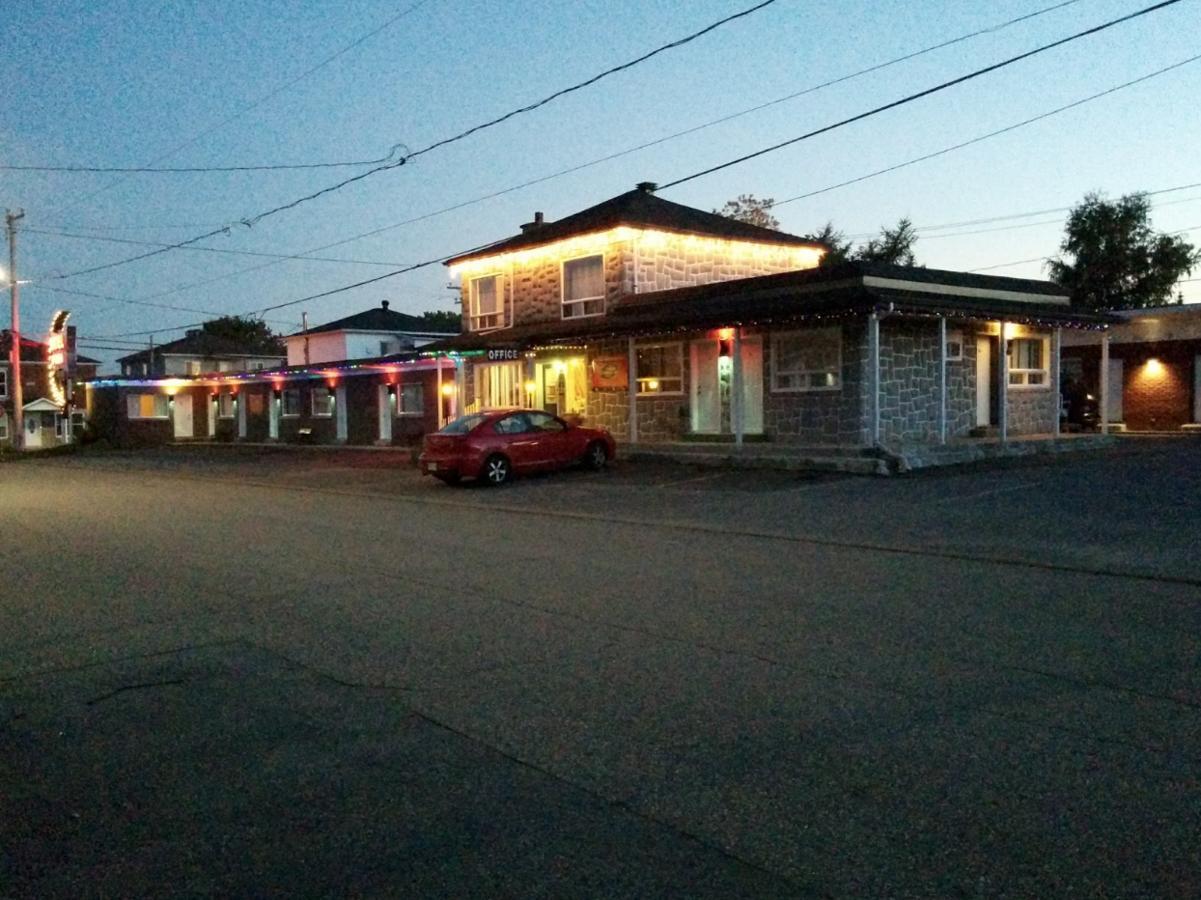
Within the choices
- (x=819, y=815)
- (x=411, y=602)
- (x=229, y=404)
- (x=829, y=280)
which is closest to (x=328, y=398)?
(x=229, y=404)

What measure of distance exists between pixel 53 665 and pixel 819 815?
5.51m

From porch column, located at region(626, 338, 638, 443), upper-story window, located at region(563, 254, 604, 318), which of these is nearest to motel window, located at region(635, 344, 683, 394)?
porch column, located at region(626, 338, 638, 443)

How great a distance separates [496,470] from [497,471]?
3 centimetres

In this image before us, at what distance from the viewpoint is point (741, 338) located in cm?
2416

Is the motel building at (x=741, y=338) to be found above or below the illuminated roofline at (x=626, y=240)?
below

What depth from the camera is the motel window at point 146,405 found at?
55.2m

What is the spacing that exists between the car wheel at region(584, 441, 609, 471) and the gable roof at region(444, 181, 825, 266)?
274 inches

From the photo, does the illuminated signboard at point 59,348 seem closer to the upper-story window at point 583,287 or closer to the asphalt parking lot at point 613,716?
the upper-story window at point 583,287

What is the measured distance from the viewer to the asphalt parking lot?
4137 mm

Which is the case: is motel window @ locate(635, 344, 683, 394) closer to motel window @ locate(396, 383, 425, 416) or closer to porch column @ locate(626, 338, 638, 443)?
porch column @ locate(626, 338, 638, 443)

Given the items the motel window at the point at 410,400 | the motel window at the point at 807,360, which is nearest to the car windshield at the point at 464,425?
the motel window at the point at 807,360

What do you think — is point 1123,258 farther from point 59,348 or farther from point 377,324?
point 59,348

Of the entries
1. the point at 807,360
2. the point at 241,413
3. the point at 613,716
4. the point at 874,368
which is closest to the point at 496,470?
the point at 807,360

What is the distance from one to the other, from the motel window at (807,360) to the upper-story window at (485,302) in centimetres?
1132
